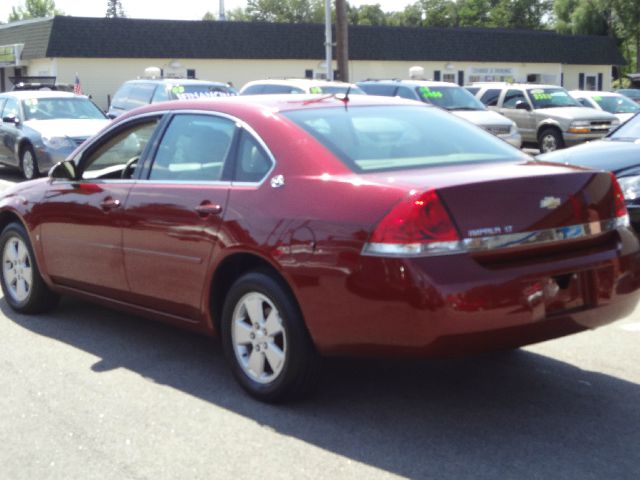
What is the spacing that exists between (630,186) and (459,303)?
4933 millimetres

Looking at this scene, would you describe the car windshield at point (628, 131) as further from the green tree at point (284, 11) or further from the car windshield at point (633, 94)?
the green tree at point (284, 11)

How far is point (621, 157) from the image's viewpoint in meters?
9.30

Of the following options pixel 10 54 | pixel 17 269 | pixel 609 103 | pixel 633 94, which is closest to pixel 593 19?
pixel 633 94

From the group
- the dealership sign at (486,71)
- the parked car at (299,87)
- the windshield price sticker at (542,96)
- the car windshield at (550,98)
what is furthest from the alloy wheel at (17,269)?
the dealership sign at (486,71)

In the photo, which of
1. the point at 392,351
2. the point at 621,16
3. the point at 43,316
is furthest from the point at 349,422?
the point at 621,16

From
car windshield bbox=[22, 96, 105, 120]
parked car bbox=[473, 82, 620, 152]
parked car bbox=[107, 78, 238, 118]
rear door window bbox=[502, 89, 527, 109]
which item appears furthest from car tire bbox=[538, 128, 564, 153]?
car windshield bbox=[22, 96, 105, 120]

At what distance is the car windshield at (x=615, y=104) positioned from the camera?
24.9 metres

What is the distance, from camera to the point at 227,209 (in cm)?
529

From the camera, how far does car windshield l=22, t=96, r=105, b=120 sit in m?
18.2

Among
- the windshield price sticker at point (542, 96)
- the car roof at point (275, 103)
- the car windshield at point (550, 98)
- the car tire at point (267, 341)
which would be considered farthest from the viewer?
the windshield price sticker at point (542, 96)

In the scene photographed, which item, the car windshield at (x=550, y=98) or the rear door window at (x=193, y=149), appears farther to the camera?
the car windshield at (x=550, y=98)

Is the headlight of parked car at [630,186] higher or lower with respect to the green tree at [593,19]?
lower

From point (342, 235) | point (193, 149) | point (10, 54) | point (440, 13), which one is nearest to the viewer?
point (342, 235)

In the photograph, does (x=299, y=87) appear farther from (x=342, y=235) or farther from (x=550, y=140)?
(x=342, y=235)
